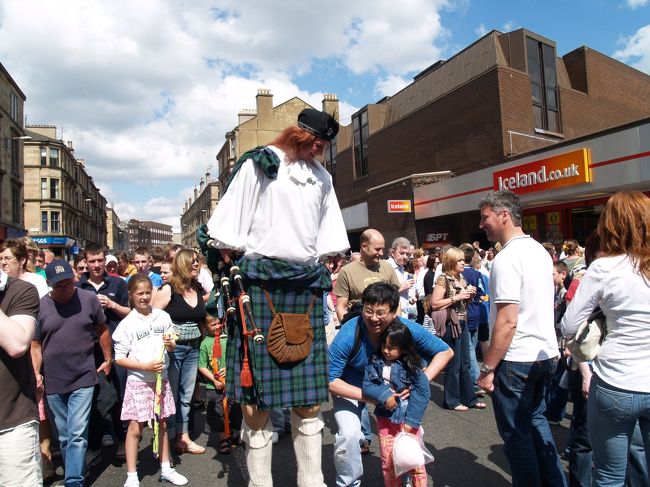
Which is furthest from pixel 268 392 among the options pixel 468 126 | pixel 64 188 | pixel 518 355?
pixel 64 188

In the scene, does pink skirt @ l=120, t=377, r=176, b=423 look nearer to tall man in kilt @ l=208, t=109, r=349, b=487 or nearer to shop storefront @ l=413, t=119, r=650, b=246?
tall man in kilt @ l=208, t=109, r=349, b=487

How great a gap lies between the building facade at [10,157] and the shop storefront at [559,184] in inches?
1009

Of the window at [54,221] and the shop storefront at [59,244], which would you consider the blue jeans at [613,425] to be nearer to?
the shop storefront at [59,244]

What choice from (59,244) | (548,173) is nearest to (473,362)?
(548,173)

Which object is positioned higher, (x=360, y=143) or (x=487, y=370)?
(x=360, y=143)

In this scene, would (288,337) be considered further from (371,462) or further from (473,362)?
(473,362)

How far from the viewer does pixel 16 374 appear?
2.10 metres

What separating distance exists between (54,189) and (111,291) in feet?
163

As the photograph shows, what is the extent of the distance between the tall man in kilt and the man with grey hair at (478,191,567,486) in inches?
42.8

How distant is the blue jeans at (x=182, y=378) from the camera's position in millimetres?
4277

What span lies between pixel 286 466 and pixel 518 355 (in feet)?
A: 7.05

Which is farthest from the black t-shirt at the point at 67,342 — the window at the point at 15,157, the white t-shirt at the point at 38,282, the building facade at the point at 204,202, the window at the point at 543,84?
the building facade at the point at 204,202

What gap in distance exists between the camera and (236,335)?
7.58ft

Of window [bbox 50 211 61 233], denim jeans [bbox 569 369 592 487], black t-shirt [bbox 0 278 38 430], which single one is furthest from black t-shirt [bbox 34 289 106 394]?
window [bbox 50 211 61 233]
